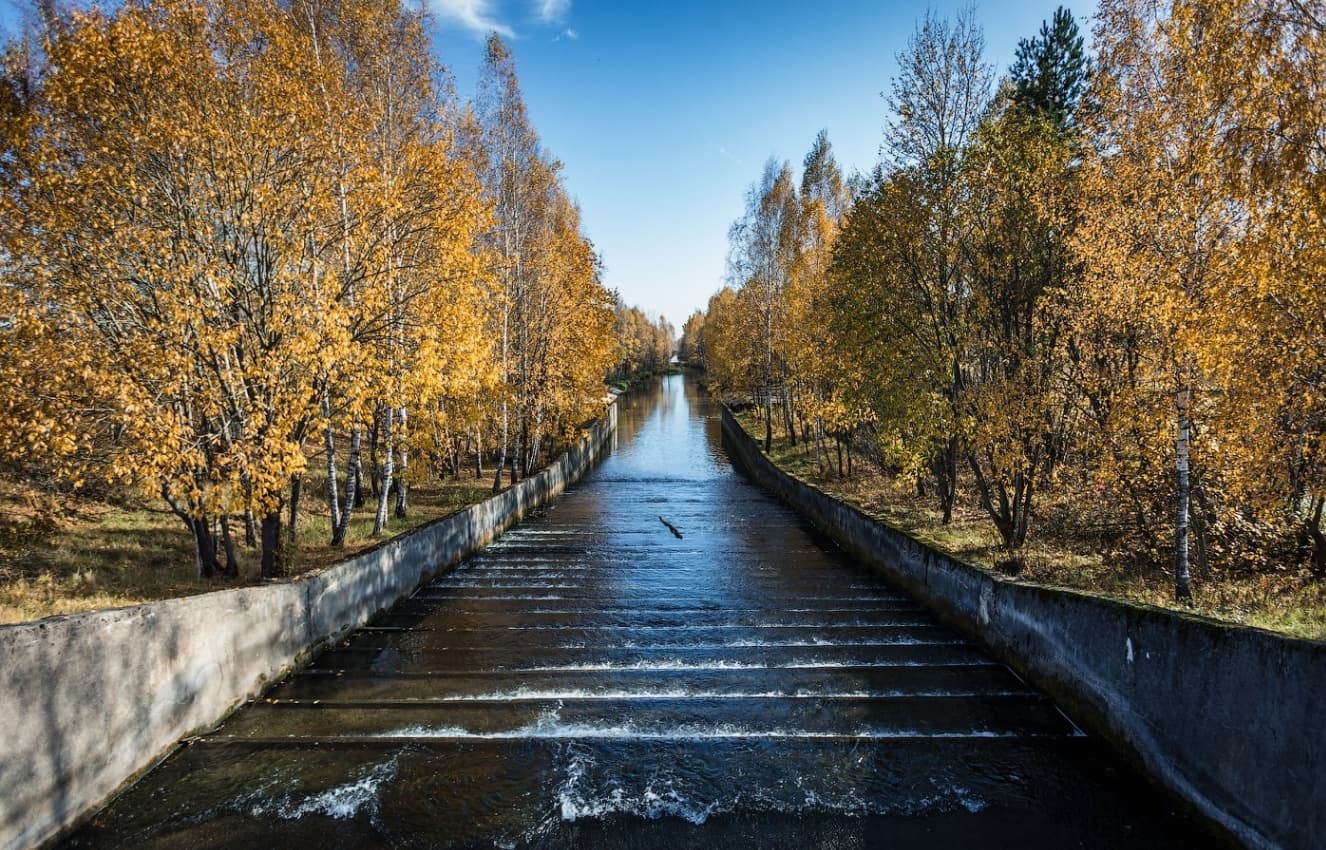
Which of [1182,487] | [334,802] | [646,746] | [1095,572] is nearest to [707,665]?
[646,746]

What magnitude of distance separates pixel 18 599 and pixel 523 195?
19.2 m

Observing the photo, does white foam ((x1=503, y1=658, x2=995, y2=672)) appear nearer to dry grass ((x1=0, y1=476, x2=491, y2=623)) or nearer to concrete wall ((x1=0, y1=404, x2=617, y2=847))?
concrete wall ((x1=0, y1=404, x2=617, y2=847))

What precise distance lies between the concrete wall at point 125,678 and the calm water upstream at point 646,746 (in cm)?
32

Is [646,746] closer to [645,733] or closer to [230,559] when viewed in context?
[645,733]

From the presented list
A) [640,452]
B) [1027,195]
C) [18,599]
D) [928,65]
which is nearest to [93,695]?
[18,599]

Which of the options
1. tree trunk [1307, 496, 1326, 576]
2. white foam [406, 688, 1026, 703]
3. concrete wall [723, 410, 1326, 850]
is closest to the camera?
concrete wall [723, 410, 1326, 850]

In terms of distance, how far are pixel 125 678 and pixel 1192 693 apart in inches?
408

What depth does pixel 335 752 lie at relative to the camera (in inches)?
285

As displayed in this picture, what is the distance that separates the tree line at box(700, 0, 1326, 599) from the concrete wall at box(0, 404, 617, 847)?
1141 centimetres

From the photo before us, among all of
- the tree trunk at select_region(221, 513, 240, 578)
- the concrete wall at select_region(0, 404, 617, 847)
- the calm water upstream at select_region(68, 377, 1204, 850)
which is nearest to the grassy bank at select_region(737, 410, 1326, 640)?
the calm water upstream at select_region(68, 377, 1204, 850)

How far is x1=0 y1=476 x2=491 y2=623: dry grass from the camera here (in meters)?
9.75

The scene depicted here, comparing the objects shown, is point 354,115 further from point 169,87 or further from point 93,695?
point 93,695

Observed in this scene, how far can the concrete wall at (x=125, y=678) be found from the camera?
5.56 metres

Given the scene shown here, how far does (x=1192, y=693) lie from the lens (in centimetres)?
650
